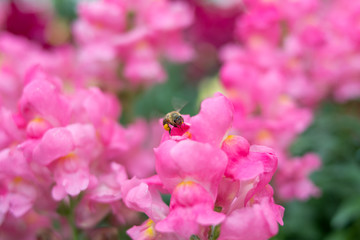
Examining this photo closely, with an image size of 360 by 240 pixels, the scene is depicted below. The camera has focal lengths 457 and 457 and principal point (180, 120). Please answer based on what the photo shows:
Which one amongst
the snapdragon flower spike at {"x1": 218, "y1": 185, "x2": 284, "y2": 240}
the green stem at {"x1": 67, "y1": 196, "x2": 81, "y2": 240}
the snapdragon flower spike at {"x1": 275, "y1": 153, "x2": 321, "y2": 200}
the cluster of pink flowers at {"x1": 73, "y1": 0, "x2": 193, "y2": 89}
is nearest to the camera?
the snapdragon flower spike at {"x1": 218, "y1": 185, "x2": 284, "y2": 240}

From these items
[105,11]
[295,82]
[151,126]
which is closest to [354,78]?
[295,82]

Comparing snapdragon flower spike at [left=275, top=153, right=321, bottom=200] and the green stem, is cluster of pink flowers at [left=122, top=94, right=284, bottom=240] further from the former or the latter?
snapdragon flower spike at [left=275, top=153, right=321, bottom=200]

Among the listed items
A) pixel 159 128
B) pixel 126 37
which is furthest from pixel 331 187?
pixel 126 37

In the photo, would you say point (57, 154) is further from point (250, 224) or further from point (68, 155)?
point (250, 224)

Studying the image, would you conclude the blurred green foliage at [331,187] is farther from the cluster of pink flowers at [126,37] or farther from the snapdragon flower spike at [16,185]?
the snapdragon flower spike at [16,185]

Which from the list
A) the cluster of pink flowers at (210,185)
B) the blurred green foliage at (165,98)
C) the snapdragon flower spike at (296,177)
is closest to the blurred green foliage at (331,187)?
the snapdragon flower spike at (296,177)

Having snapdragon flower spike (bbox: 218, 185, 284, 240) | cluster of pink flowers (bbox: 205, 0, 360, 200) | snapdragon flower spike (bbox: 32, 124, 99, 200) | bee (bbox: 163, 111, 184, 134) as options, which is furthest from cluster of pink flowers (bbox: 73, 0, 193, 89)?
snapdragon flower spike (bbox: 218, 185, 284, 240)
